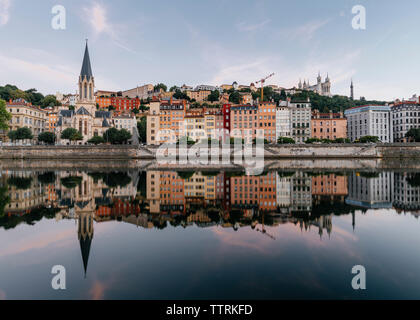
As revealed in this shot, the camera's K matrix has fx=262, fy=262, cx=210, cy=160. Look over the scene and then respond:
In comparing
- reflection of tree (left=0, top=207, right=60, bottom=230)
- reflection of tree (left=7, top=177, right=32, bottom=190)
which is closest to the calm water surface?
reflection of tree (left=0, top=207, right=60, bottom=230)

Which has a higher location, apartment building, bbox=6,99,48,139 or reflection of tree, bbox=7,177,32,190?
apartment building, bbox=6,99,48,139

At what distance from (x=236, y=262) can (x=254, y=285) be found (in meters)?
1.24

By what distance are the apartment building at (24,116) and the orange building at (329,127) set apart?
83975mm

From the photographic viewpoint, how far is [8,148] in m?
60.6

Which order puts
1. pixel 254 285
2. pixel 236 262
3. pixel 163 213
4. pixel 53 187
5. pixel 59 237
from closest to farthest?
pixel 254 285
pixel 236 262
pixel 59 237
pixel 163 213
pixel 53 187

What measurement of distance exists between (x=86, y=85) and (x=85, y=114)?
31.2 ft

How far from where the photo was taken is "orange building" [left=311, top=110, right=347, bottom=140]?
8019cm

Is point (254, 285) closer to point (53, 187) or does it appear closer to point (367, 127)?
point (53, 187)

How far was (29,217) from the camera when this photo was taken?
1130 cm

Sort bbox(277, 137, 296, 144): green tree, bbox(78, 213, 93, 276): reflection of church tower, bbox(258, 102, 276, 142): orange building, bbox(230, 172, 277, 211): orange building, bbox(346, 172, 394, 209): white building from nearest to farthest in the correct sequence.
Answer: bbox(78, 213, 93, 276): reflection of church tower, bbox(230, 172, 277, 211): orange building, bbox(346, 172, 394, 209): white building, bbox(277, 137, 296, 144): green tree, bbox(258, 102, 276, 142): orange building

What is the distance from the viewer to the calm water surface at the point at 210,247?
17.6ft

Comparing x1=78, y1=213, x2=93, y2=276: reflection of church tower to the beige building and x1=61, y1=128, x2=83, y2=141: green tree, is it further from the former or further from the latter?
the beige building

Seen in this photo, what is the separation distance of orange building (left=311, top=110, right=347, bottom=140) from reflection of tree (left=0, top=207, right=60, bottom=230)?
8024 centimetres
